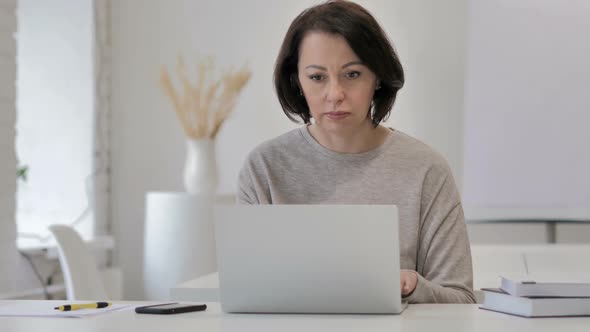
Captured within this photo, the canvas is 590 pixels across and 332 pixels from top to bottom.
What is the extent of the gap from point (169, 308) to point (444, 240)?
25.9 inches

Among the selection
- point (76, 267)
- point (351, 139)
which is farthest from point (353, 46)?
point (76, 267)

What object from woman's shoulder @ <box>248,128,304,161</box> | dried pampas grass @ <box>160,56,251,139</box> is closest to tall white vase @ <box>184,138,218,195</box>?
dried pampas grass @ <box>160,56,251,139</box>

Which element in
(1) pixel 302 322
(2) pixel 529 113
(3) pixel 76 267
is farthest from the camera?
(2) pixel 529 113

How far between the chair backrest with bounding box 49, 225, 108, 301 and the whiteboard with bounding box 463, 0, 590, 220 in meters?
1.80

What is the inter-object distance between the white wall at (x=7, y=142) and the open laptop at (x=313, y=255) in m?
2.40

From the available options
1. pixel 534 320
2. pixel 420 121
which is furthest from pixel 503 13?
pixel 534 320

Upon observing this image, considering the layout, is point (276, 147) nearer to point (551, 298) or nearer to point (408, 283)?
point (408, 283)

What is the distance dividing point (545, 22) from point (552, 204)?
773mm

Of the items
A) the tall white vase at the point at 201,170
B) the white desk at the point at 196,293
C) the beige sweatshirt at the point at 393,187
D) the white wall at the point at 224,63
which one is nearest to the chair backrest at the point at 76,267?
the white desk at the point at 196,293

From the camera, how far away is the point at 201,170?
4.22 metres

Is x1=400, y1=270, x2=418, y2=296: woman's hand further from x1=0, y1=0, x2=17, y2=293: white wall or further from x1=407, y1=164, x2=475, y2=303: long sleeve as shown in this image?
x1=0, y1=0, x2=17, y2=293: white wall

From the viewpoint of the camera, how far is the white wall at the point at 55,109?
4.49 meters

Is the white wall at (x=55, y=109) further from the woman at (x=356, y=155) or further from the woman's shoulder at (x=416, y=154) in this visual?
the woman's shoulder at (x=416, y=154)

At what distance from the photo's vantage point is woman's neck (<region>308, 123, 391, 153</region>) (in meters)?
2.07
